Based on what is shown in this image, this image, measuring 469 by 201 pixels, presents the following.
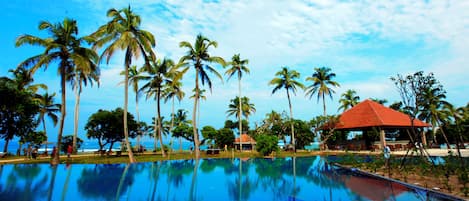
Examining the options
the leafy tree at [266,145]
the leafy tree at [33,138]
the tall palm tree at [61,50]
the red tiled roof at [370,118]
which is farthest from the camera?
the red tiled roof at [370,118]

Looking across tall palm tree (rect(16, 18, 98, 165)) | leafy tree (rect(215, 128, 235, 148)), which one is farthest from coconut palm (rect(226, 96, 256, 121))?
tall palm tree (rect(16, 18, 98, 165))

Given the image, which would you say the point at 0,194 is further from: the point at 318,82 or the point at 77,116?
the point at 318,82

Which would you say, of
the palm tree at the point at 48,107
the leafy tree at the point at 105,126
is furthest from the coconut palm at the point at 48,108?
the leafy tree at the point at 105,126

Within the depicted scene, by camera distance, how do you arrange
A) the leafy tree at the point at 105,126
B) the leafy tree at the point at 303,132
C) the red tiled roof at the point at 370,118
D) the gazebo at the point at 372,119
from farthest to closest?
the leafy tree at the point at 303,132 → the red tiled roof at the point at 370,118 → the gazebo at the point at 372,119 → the leafy tree at the point at 105,126

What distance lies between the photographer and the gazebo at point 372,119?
86.5 feet

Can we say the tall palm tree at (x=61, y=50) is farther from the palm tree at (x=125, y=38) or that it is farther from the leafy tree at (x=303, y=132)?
the leafy tree at (x=303, y=132)

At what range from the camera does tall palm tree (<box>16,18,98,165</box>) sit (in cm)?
1717

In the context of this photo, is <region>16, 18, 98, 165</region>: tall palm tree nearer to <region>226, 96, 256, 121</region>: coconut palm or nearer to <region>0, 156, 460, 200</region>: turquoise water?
<region>0, 156, 460, 200</region>: turquoise water

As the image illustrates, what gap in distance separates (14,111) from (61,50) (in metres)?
6.10

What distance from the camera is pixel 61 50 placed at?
17734 mm

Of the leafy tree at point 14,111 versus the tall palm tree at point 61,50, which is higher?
the tall palm tree at point 61,50

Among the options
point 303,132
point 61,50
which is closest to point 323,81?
point 303,132

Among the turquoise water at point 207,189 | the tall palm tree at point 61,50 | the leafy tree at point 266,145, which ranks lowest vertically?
the turquoise water at point 207,189

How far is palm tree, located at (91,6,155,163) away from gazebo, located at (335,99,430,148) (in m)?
20.5
